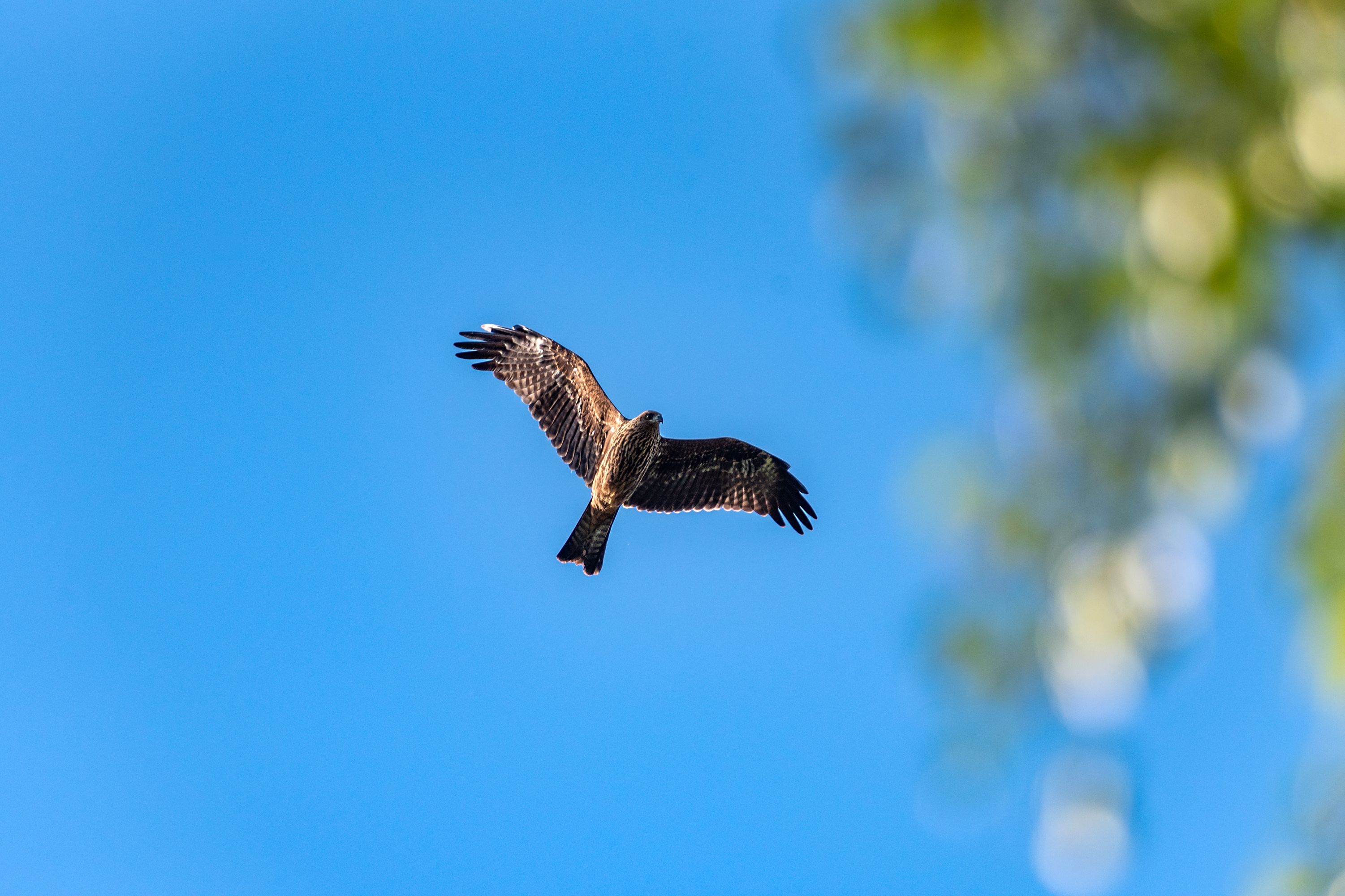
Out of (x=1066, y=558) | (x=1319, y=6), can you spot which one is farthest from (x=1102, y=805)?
(x=1319, y=6)

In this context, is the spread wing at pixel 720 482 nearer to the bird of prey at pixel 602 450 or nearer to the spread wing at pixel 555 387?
the bird of prey at pixel 602 450

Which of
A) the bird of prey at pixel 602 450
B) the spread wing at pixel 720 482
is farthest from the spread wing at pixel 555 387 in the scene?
the spread wing at pixel 720 482

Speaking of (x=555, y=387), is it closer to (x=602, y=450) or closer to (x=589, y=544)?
(x=602, y=450)

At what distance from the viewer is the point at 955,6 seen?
2.16 m

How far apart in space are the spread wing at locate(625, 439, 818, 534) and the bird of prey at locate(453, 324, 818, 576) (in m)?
0.01

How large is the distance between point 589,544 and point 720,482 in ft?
5.99

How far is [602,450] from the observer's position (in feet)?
41.7

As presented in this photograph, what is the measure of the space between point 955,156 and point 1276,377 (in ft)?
2.35

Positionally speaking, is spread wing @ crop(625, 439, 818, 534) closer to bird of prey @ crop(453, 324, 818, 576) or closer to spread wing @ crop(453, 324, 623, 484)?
bird of prey @ crop(453, 324, 818, 576)

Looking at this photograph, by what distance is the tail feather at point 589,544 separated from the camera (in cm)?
1256

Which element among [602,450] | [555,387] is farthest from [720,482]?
[555,387]

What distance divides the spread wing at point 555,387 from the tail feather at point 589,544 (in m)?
0.45

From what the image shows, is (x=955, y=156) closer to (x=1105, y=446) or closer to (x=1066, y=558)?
(x=1105, y=446)

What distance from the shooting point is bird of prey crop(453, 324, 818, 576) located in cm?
1235
